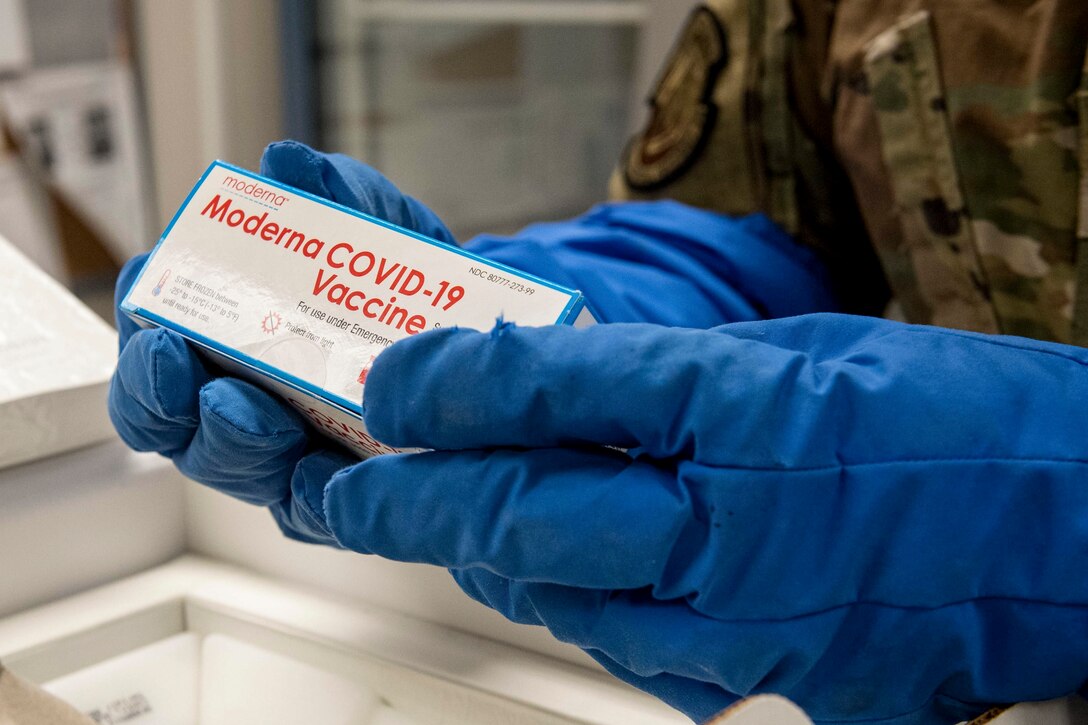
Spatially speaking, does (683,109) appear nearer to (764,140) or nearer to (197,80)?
(764,140)

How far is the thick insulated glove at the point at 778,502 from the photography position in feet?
1.00

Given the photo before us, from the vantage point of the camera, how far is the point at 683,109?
2.52ft

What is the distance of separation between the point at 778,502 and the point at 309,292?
20 centimetres

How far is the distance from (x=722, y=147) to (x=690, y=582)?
19.5 inches

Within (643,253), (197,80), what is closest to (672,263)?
(643,253)

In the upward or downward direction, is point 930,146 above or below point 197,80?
above

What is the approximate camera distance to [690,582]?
308mm

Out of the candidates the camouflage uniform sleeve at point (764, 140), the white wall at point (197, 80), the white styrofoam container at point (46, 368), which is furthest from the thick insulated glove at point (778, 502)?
the white wall at point (197, 80)

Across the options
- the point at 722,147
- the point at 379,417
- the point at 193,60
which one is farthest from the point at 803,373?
the point at 193,60

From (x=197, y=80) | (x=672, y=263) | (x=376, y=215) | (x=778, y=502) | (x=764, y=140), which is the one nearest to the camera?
(x=778, y=502)

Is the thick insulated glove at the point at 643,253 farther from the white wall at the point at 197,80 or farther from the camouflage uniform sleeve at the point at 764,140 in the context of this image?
the white wall at the point at 197,80

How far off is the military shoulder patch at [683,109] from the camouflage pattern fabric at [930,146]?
0.01 meters

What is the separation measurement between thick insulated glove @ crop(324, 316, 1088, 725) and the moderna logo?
0.11m

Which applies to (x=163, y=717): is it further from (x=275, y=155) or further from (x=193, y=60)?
(x=193, y=60)
